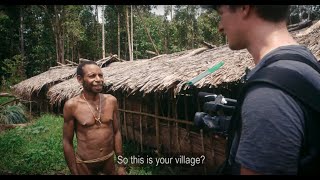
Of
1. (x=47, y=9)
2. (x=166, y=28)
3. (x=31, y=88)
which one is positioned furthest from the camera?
(x=166, y=28)

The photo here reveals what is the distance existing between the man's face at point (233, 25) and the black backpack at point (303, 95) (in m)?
0.20

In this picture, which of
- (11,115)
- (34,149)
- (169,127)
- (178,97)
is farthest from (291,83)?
(11,115)

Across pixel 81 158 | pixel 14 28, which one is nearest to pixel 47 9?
pixel 14 28

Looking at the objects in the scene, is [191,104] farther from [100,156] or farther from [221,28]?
[221,28]

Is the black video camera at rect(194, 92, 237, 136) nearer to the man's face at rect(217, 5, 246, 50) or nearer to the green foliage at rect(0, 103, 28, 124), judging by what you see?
the man's face at rect(217, 5, 246, 50)

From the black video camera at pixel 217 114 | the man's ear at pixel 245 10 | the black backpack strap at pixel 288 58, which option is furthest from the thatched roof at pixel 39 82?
the black backpack strap at pixel 288 58

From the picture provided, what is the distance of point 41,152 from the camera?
6.46 metres

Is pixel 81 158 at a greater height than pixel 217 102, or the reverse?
pixel 217 102

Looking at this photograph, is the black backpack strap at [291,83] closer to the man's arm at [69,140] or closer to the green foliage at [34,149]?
the man's arm at [69,140]

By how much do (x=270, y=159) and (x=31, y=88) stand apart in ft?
33.6

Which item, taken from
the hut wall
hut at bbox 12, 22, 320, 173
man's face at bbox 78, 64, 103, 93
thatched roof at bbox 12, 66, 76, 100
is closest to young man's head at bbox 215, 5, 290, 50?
man's face at bbox 78, 64, 103, 93

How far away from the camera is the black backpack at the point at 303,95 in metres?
0.80

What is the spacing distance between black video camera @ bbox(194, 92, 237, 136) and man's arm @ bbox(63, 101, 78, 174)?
6.55 feet

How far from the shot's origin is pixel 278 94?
78 cm
